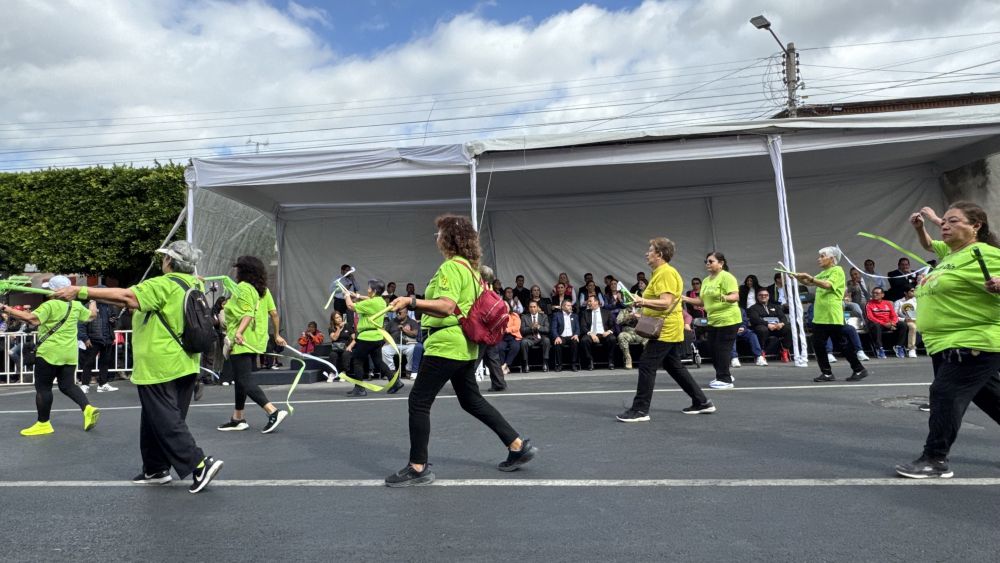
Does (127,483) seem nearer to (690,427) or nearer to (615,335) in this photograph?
(690,427)

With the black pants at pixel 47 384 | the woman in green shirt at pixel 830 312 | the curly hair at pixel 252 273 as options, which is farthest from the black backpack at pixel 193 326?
the woman in green shirt at pixel 830 312

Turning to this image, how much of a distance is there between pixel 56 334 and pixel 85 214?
13819 millimetres

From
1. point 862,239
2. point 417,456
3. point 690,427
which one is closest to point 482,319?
point 417,456

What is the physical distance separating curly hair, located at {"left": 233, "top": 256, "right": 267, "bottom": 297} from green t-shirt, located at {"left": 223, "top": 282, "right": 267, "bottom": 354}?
0.05 m

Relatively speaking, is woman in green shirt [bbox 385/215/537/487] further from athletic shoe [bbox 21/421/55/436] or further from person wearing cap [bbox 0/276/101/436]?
athletic shoe [bbox 21/421/55/436]

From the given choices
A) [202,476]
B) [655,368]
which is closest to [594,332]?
[655,368]

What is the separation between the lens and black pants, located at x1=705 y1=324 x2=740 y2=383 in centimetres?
835

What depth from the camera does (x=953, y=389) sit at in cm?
407

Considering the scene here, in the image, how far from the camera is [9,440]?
22.4 feet

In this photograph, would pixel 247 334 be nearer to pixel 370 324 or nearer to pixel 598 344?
pixel 370 324

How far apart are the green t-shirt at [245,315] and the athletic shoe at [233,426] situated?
753 millimetres

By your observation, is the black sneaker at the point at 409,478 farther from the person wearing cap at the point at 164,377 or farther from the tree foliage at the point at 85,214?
the tree foliage at the point at 85,214

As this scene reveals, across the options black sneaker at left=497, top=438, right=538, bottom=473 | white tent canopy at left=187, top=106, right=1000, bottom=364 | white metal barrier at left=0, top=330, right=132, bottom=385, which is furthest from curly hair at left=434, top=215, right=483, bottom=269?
white metal barrier at left=0, top=330, right=132, bottom=385

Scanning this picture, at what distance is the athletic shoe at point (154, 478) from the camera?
4.80 m
